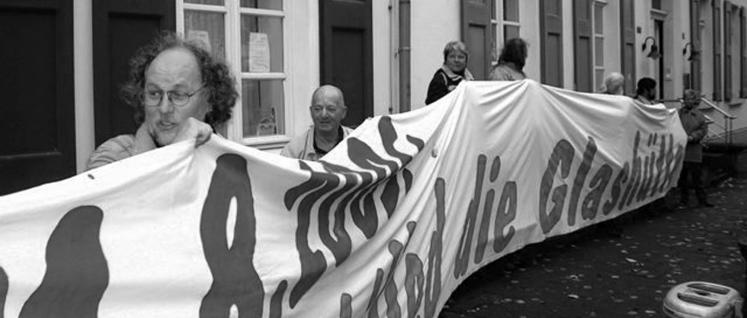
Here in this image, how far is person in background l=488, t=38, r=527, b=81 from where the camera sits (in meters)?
7.52

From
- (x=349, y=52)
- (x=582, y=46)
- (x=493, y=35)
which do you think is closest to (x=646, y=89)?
(x=493, y=35)

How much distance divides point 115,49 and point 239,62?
4.56ft

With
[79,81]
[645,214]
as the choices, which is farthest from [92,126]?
[645,214]

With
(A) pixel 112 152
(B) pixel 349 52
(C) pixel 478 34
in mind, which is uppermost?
(C) pixel 478 34

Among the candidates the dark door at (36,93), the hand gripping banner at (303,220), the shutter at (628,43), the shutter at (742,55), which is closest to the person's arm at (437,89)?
the hand gripping banner at (303,220)

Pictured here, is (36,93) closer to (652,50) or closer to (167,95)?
(167,95)

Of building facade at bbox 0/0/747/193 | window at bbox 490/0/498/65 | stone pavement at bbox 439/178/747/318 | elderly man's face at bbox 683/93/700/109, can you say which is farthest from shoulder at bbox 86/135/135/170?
elderly man's face at bbox 683/93/700/109

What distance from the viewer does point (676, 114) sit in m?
9.76

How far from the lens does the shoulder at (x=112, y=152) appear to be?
268 centimetres

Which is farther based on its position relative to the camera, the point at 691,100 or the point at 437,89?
the point at 691,100

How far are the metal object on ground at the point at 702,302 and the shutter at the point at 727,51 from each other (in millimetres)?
18762

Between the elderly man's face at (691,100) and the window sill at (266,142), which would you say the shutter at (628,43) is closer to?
the elderly man's face at (691,100)

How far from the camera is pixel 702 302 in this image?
2.98m

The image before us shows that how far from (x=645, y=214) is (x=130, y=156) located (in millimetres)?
7716
